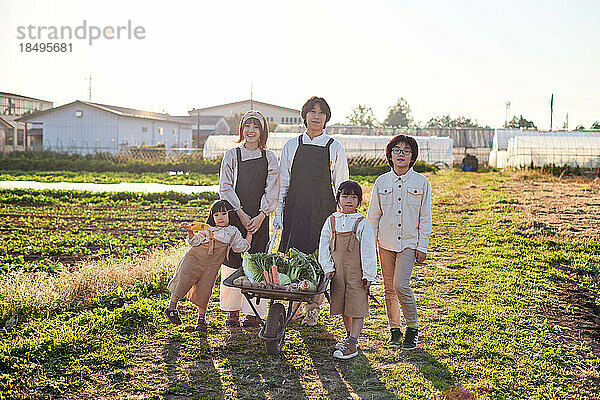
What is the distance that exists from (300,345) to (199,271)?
109cm

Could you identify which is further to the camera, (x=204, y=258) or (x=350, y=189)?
(x=204, y=258)

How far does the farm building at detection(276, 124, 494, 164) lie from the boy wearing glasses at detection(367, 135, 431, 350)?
43142 millimetres

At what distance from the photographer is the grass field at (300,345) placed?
13.7 feet

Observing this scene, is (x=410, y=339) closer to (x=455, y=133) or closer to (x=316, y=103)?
(x=316, y=103)

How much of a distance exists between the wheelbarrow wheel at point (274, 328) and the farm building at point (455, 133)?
43.6 m

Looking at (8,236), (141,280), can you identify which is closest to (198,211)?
(8,236)

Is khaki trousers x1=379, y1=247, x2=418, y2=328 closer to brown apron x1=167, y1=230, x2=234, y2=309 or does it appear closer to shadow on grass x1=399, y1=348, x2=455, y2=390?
shadow on grass x1=399, y1=348, x2=455, y2=390

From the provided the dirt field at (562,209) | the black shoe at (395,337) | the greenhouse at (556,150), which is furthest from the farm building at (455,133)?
the black shoe at (395,337)

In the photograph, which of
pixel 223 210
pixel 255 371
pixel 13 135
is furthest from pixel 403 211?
pixel 13 135

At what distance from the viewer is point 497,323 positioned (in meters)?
5.72

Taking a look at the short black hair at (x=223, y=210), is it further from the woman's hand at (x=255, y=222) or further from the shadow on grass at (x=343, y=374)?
the shadow on grass at (x=343, y=374)

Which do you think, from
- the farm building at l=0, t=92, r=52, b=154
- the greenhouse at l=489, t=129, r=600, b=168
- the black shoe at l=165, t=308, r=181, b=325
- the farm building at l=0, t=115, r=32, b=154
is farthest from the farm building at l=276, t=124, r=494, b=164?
the black shoe at l=165, t=308, r=181, b=325

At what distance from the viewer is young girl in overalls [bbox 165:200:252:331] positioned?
5422 mm

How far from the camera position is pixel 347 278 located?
493 cm
